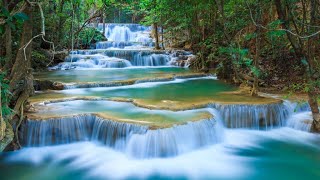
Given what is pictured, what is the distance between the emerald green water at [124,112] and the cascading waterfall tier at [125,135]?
0.55 feet

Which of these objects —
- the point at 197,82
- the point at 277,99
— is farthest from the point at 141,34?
the point at 277,99

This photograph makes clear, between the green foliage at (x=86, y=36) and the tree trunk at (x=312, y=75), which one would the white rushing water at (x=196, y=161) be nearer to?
the tree trunk at (x=312, y=75)

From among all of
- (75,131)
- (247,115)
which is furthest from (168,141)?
(247,115)

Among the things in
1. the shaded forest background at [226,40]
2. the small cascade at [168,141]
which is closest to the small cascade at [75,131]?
the small cascade at [168,141]

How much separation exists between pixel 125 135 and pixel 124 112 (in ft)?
A: 3.28

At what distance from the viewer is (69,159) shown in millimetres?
6113

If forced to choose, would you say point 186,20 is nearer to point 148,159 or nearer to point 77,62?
point 77,62

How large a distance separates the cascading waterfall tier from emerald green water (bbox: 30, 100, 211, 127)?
17 cm

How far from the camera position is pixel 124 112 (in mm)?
7090

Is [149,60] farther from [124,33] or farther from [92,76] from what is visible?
[124,33]

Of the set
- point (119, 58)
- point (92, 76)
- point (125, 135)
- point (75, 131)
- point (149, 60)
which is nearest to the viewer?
point (125, 135)

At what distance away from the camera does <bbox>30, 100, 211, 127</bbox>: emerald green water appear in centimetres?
638

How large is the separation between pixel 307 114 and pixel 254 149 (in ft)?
7.02

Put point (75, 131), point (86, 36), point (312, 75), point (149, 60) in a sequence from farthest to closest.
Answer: point (86, 36)
point (149, 60)
point (75, 131)
point (312, 75)
